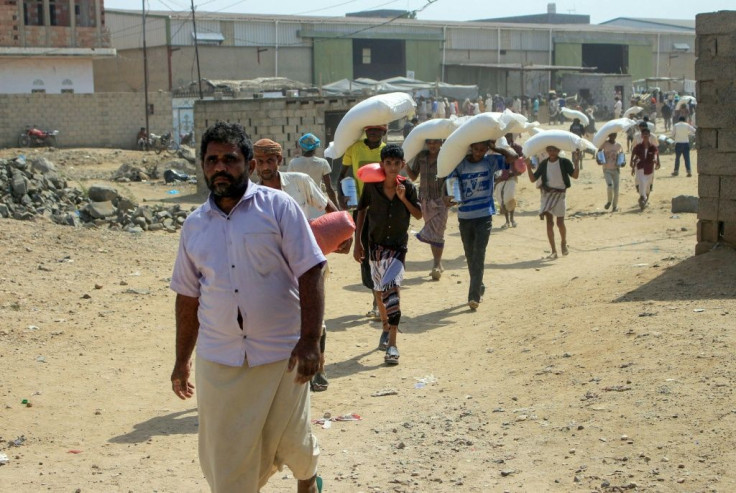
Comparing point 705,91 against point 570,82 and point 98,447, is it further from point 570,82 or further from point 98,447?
point 570,82

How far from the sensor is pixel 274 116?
20797 millimetres

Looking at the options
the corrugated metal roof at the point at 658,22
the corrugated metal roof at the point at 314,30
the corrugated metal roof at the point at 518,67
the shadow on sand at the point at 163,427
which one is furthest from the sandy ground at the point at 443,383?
the corrugated metal roof at the point at 658,22

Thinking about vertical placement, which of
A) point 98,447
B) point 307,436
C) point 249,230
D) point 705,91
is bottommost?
point 98,447

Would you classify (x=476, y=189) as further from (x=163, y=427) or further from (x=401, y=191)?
(x=163, y=427)

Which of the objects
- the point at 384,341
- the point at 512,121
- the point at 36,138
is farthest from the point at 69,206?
the point at 36,138

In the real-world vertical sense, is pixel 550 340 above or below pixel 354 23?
below

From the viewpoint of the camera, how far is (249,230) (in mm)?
3559

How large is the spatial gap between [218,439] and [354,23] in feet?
166

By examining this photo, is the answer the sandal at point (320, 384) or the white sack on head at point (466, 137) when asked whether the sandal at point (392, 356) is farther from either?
the white sack on head at point (466, 137)

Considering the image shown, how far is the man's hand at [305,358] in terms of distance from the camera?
3584mm

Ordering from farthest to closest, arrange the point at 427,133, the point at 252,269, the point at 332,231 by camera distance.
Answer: the point at 427,133 < the point at 332,231 < the point at 252,269

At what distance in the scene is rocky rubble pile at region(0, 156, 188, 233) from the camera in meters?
14.5

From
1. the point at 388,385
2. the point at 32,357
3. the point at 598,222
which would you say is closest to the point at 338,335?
the point at 388,385

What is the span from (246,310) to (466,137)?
5915 mm
